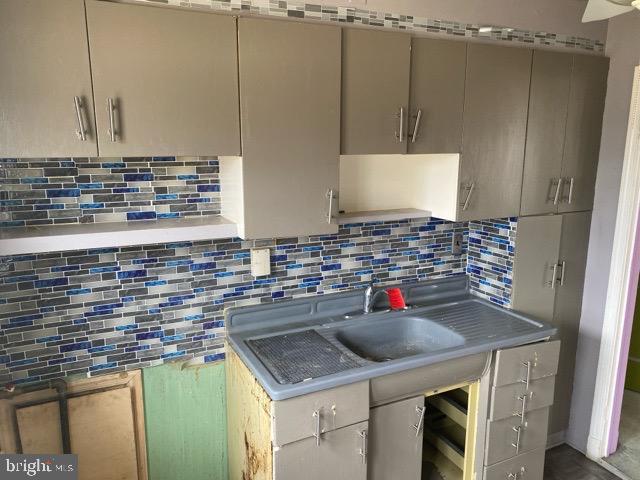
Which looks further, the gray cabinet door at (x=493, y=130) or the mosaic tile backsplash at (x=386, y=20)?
the gray cabinet door at (x=493, y=130)

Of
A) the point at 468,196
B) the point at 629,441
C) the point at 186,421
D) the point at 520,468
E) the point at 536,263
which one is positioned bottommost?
the point at 629,441

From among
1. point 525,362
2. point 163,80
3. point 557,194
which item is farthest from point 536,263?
point 163,80

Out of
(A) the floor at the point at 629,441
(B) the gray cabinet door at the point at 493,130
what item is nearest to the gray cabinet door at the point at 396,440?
(B) the gray cabinet door at the point at 493,130

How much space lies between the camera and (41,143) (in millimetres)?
1394

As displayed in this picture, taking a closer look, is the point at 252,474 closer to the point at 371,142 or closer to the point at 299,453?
the point at 299,453

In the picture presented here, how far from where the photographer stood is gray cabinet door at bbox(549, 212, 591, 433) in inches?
101

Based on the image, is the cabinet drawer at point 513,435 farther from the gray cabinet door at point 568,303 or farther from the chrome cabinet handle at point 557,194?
the chrome cabinet handle at point 557,194

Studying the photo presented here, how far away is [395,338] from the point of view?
2.33 m

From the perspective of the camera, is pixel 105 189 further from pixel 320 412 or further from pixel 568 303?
pixel 568 303

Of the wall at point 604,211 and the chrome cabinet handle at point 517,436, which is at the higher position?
the wall at point 604,211

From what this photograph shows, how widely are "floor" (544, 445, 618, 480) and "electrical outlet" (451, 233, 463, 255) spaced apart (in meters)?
1.29

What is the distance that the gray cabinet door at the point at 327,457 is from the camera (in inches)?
64.6

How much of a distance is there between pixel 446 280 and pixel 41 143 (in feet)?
6.45

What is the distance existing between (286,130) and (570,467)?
7.96 feet
